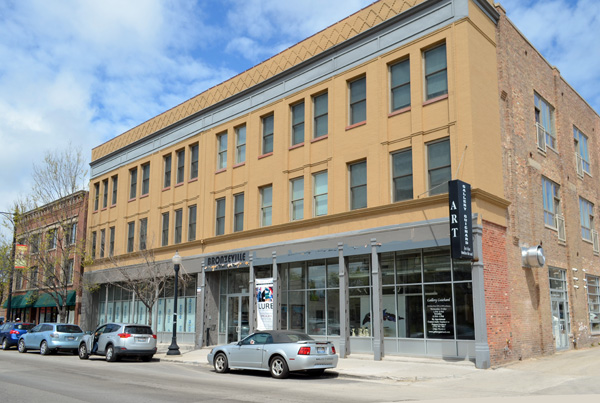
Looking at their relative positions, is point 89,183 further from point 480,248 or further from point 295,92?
point 480,248

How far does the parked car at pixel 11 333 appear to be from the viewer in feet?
96.6

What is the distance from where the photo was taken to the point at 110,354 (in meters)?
21.8

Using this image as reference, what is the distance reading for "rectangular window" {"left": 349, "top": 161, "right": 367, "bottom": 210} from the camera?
21969mm

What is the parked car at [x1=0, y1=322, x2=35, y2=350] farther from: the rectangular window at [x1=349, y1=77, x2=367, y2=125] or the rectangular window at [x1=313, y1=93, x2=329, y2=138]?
the rectangular window at [x1=349, y1=77, x2=367, y2=125]

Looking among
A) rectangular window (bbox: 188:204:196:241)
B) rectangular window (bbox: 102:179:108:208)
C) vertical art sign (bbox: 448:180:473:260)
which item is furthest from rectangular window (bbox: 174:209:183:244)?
vertical art sign (bbox: 448:180:473:260)

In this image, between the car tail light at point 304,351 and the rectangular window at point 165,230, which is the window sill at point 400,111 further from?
the rectangular window at point 165,230

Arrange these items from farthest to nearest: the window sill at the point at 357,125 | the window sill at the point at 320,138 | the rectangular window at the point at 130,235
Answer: the rectangular window at the point at 130,235
the window sill at the point at 320,138
the window sill at the point at 357,125

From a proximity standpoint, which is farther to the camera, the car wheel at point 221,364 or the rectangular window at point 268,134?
the rectangular window at point 268,134

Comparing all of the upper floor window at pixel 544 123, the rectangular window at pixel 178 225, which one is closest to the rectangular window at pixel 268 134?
the rectangular window at pixel 178 225

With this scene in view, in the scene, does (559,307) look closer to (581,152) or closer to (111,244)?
(581,152)

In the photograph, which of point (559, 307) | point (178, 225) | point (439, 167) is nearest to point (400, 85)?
point (439, 167)

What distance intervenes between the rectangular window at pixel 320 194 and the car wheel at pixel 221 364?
8129 millimetres

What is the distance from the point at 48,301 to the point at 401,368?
31610mm

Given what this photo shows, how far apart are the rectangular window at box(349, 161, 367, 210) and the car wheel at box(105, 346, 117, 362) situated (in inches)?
436
